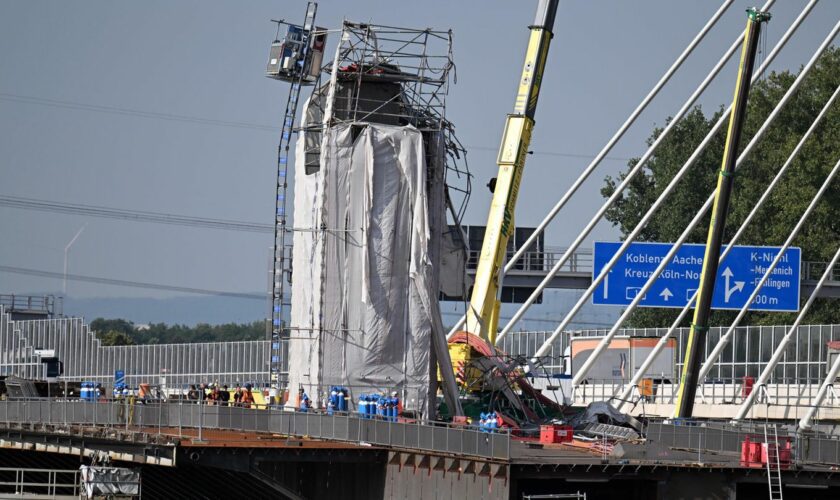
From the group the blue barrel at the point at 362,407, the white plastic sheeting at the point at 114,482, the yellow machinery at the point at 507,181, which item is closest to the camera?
the white plastic sheeting at the point at 114,482

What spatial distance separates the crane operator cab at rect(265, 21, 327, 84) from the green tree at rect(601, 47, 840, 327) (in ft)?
182

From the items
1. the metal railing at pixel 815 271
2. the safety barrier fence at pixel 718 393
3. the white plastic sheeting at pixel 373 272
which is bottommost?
the safety barrier fence at pixel 718 393

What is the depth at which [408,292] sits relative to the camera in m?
52.5

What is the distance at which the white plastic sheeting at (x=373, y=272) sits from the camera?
5219 centimetres

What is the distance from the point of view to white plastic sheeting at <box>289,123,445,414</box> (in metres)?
52.2

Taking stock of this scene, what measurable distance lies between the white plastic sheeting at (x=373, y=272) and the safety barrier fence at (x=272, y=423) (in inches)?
219

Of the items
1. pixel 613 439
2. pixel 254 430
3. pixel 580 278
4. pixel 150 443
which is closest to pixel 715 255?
pixel 613 439

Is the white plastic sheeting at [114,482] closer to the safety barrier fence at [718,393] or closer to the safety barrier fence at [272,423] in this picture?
the safety barrier fence at [272,423]

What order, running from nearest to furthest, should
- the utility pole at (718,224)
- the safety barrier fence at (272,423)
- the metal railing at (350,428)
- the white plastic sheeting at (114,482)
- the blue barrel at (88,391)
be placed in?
the safety barrier fence at (272,423), the metal railing at (350,428), the white plastic sheeting at (114,482), the utility pole at (718,224), the blue barrel at (88,391)

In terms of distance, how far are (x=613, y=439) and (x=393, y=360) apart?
8.21 m

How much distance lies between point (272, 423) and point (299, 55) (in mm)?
16437

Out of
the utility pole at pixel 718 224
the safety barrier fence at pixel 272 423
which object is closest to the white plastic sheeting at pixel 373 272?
the safety barrier fence at pixel 272 423

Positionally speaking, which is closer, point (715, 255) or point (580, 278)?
point (715, 255)

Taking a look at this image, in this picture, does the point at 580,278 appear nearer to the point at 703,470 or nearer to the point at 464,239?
the point at 464,239
